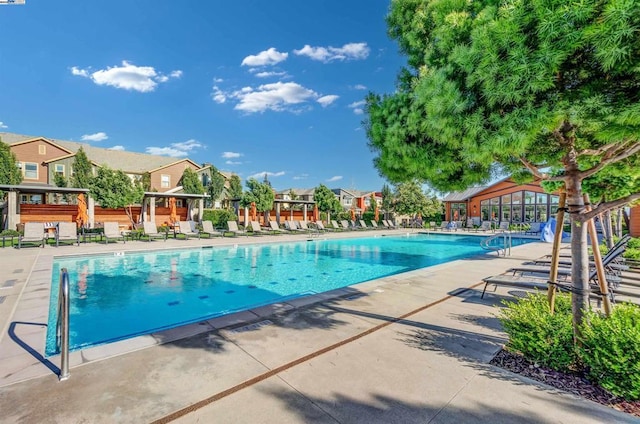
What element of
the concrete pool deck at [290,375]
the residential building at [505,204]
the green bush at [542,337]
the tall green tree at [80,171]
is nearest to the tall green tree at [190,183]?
the tall green tree at [80,171]

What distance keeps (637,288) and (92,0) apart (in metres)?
21.5

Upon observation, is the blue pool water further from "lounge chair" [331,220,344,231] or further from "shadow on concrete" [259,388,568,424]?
"lounge chair" [331,220,344,231]

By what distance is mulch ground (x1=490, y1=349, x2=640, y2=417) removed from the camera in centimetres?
245

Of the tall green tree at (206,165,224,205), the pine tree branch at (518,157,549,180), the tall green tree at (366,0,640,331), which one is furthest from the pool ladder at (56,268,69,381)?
the tall green tree at (206,165,224,205)

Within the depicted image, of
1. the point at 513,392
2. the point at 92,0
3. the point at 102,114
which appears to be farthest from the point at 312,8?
the point at 102,114

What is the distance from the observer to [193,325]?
4.15 meters

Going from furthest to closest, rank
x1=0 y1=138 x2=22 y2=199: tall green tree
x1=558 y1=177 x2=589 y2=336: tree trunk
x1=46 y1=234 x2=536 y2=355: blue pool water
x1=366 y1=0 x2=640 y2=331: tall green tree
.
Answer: x1=0 y1=138 x2=22 y2=199: tall green tree → x1=46 y1=234 x2=536 y2=355: blue pool water → x1=558 y1=177 x2=589 y2=336: tree trunk → x1=366 y1=0 x2=640 y2=331: tall green tree

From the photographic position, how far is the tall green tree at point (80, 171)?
90.2ft

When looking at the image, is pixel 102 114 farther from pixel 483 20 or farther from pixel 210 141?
pixel 483 20

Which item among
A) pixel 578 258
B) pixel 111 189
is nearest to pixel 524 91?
pixel 578 258

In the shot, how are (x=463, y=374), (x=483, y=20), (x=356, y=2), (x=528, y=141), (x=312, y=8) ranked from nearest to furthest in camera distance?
(x=528, y=141)
(x=483, y=20)
(x=463, y=374)
(x=356, y=2)
(x=312, y=8)

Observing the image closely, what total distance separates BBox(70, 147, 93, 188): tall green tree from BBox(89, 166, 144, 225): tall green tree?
9993 millimetres

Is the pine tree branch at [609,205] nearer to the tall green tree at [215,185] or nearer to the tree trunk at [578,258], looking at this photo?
the tree trunk at [578,258]

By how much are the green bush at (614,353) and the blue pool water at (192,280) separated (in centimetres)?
509
